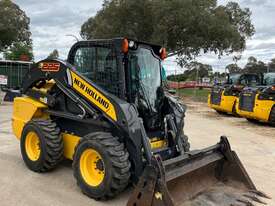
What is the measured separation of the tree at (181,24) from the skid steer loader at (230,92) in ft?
22.5

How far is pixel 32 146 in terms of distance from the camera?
588cm

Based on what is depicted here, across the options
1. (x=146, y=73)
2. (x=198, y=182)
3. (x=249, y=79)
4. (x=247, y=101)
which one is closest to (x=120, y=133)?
(x=146, y=73)

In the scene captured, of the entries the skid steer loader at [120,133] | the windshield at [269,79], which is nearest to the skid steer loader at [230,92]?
the windshield at [269,79]

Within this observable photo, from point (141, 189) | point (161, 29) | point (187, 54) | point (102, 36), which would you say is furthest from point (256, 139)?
point (102, 36)

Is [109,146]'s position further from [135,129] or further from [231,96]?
[231,96]

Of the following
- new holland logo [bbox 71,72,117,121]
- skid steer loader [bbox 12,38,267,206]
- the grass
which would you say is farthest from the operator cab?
A: new holland logo [bbox 71,72,117,121]

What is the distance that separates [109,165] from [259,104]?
941cm

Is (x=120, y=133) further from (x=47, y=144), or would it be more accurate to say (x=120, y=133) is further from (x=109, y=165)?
(x=47, y=144)

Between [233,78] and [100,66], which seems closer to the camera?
[100,66]

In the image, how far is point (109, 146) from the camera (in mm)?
4496

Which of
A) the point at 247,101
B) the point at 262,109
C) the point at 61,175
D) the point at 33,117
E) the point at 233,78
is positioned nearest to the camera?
the point at 61,175

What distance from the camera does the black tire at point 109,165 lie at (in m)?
4.39

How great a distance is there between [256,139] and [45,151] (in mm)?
6505

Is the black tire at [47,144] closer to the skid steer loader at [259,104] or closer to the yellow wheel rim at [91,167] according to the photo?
the yellow wheel rim at [91,167]
